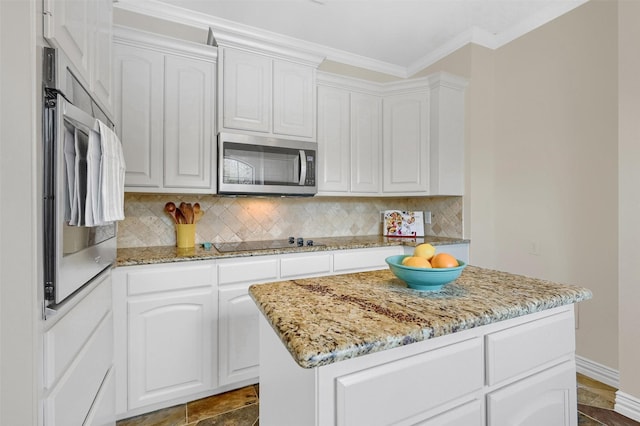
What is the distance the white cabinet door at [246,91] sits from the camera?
2303 millimetres

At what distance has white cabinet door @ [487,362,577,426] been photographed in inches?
37.4

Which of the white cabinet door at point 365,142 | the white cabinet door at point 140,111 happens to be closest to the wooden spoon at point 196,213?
the white cabinet door at point 140,111

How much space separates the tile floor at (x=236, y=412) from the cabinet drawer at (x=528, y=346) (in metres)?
1.16

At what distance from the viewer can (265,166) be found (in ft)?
7.91

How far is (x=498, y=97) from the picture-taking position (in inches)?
114

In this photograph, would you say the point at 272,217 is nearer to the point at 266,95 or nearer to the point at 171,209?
the point at 171,209

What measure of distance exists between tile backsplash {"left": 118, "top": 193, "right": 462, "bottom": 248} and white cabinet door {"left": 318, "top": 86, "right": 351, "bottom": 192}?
1.10 feet

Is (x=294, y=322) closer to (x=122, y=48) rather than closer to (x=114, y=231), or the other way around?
(x=114, y=231)

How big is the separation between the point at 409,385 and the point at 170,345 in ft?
5.27

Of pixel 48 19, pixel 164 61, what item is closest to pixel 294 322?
pixel 48 19

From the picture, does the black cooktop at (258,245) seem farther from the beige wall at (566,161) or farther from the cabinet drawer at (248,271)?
the beige wall at (566,161)

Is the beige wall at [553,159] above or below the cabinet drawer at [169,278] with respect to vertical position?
above

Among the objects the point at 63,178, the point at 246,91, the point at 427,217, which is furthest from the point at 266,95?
the point at 427,217

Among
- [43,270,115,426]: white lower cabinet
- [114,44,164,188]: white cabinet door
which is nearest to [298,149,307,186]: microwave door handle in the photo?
[114,44,164,188]: white cabinet door
